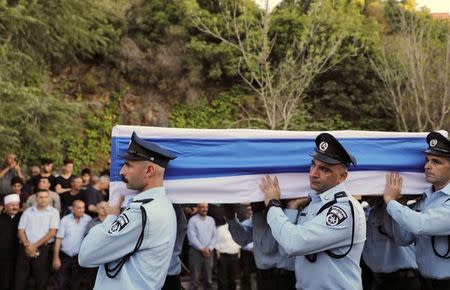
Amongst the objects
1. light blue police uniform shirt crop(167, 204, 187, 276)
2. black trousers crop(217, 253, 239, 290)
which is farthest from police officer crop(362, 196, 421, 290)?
black trousers crop(217, 253, 239, 290)

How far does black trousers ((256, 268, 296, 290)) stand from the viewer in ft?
15.0

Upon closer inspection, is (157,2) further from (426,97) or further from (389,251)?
(389,251)

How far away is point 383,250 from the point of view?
455cm

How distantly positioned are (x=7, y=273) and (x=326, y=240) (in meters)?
6.61

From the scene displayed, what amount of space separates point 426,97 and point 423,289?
51.9 feet

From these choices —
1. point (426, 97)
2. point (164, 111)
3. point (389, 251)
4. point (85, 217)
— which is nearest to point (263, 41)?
point (164, 111)

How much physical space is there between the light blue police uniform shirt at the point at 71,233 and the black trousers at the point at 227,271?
2558mm

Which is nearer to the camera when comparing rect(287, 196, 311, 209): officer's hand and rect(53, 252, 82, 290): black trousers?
rect(287, 196, 311, 209): officer's hand

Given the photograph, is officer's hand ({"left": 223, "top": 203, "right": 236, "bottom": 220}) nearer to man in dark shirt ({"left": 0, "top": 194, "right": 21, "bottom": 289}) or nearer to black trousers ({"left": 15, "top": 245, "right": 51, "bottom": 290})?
black trousers ({"left": 15, "top": 245, "right": 51, "bottom": 290})

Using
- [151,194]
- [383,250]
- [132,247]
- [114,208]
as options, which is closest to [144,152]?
[151,194]

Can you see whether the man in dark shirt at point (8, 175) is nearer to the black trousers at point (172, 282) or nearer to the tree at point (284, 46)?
the black trousers at point (172, 282)

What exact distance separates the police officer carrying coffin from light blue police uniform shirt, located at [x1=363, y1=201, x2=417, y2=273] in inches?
71.1

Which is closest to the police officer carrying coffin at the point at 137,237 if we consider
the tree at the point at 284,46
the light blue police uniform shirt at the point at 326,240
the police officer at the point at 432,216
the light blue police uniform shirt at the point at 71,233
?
the light blue police uniform shirt at the point at 326,240

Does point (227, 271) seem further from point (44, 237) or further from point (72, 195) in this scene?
point (44, 237)
